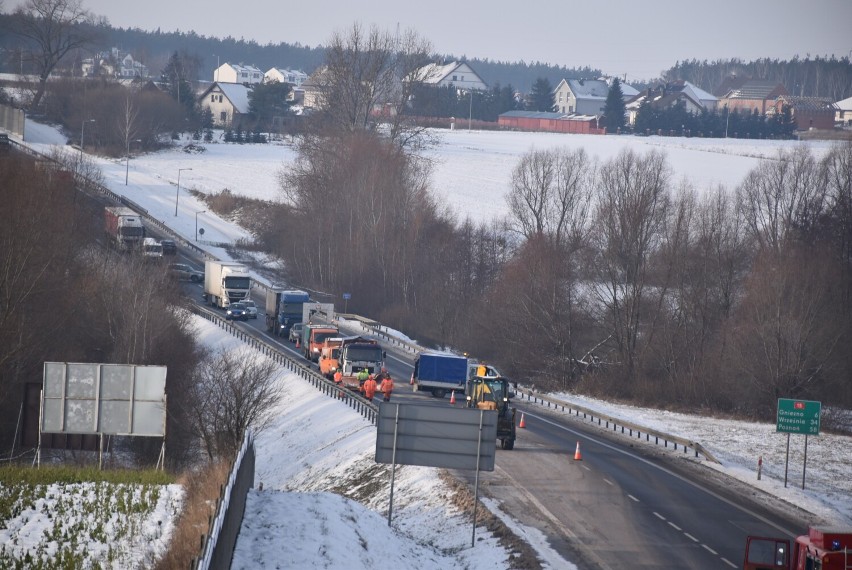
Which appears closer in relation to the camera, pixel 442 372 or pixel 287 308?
pixel 442 372

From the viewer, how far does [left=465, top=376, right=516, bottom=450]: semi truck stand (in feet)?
119

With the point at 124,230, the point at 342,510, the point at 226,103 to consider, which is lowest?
the point at 342,510

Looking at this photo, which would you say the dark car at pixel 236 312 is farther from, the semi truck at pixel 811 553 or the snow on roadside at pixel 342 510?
the semi truck at pixel 811 553

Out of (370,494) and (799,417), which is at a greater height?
(799,417)

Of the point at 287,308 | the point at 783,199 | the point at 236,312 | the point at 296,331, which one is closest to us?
the point at 296,331

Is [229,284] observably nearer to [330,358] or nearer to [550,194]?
[330,358]

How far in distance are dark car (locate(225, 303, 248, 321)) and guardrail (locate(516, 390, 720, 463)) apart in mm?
23018

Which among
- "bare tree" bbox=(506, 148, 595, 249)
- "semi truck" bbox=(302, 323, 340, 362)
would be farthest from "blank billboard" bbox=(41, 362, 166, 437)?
"bare tree" bbox=(506, 148, 595, 249)

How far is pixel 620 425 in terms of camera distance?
148 ft

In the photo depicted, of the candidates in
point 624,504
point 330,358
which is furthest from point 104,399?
point 330,358

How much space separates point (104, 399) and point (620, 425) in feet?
73.1

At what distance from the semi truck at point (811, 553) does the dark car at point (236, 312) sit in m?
51.4

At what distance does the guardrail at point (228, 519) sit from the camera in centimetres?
1738

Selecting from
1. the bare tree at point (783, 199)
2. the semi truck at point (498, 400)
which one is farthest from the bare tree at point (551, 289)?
the semi truck at point (498, 400)
